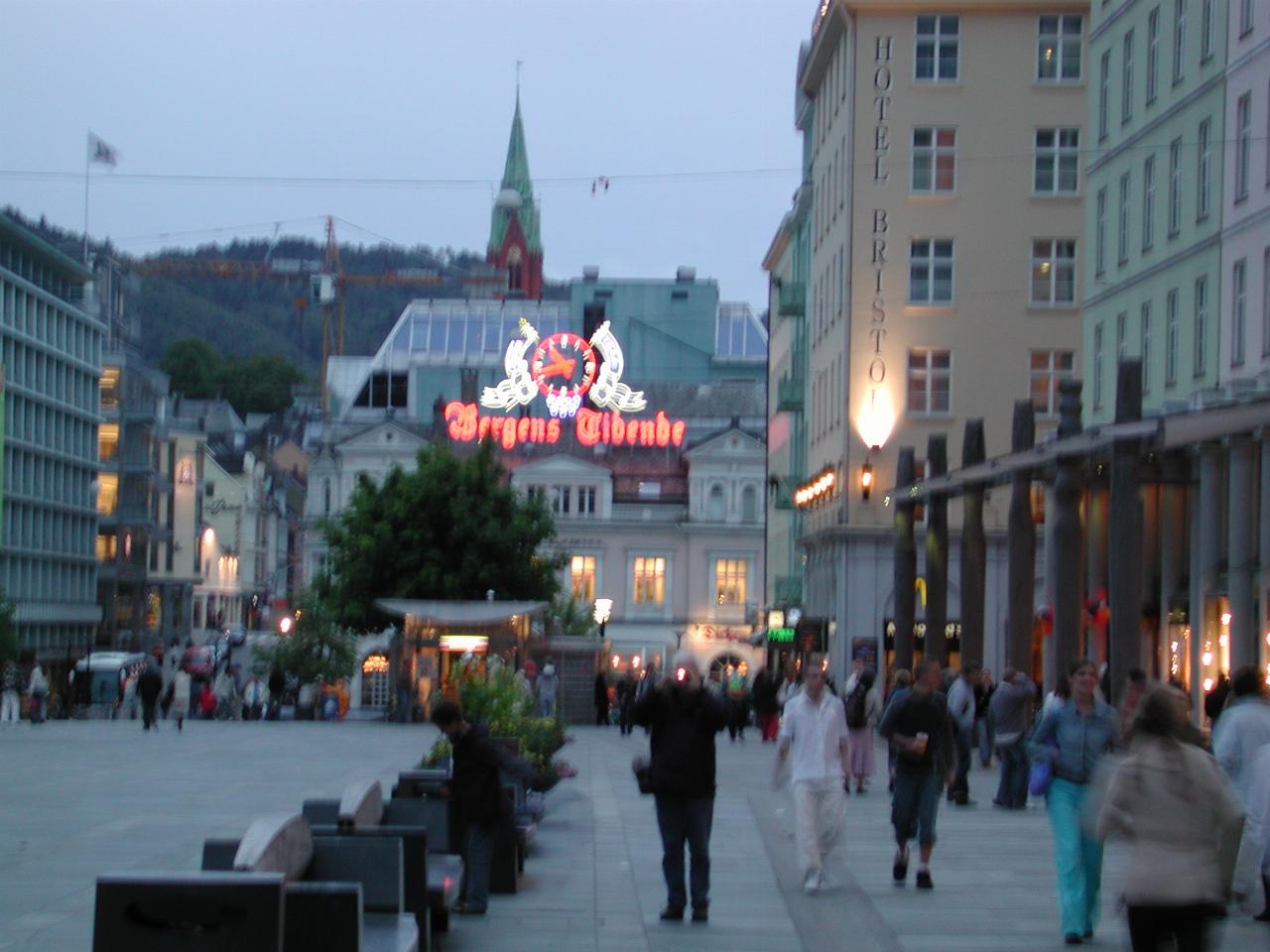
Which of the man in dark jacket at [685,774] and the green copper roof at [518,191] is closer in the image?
the man in dark jacket at [685,774]

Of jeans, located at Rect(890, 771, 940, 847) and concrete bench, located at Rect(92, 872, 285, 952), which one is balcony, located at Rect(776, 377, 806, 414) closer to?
jeans, located at Rect(890, 771, 940, 847)

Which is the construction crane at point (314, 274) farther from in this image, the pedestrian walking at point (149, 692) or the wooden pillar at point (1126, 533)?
the wooden pillar at point (1126, 533)

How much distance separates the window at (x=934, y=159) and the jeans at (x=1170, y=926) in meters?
50.4

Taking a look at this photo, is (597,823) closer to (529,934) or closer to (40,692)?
(529,934)

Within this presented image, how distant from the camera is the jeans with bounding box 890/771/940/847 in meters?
17.6

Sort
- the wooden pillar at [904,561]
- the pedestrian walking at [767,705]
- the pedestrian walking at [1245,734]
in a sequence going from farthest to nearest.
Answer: the pedestrian walking at [767,705] → the wooden pillar at [904,561] → the pedestrian walking at [1245,734]

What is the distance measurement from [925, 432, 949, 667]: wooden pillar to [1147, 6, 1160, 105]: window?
7631mm

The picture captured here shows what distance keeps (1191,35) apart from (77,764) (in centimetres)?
2264

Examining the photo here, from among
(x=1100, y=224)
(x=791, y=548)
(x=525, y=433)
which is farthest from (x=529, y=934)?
(x=525, y=433)

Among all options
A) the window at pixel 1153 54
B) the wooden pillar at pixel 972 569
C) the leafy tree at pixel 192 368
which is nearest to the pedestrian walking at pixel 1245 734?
the wooden pillar at pixel 972 569

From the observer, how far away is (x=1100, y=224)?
46719 millimetres

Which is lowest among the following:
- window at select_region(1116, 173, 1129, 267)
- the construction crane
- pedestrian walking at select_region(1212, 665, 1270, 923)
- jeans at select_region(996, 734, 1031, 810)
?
jeans at select_region(996, 734, 1031, 810)

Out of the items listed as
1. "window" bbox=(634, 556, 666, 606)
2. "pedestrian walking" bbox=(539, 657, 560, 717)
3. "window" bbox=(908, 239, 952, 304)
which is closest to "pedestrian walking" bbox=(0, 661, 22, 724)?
"pedestrian walking" bbox=(539, 657, 560, 717)

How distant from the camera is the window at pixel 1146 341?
141ft
